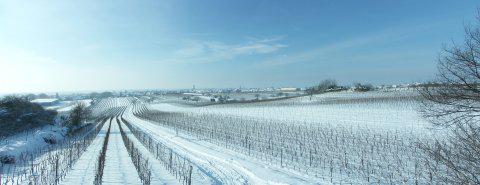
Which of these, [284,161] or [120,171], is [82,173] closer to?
[120,171]

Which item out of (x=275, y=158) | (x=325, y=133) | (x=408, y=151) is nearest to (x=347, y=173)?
(x=275, y=158)

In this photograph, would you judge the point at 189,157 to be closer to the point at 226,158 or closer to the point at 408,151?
the point at 226,158

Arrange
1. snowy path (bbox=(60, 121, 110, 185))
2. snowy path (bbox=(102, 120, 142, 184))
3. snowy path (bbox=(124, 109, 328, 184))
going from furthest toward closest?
1. snowy path (bbox=(60, 121, 110, 185))
2. snowy path (bbox=(102, 120, 142, 184))
3. snowy path (bbox=(124, 109, 328, 184))

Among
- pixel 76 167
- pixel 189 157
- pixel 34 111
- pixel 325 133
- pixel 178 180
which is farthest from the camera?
pixel 34 111

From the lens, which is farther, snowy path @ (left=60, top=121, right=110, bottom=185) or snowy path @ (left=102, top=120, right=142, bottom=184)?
snowy path @ (left=60, top=121, right=110, bottom=185)

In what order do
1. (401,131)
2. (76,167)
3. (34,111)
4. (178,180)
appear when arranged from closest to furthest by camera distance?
(178,180) → (76,167) → (401,131) → (34,111)

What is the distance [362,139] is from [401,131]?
4.47 metres

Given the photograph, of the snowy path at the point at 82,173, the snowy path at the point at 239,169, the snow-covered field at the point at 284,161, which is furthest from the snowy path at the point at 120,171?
the snowy path at the point at 239,169

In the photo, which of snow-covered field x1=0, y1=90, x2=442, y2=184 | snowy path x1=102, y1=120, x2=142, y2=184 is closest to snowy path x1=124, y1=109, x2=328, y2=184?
snow-covered field x1=0, y1=90, x2=442, y2=184

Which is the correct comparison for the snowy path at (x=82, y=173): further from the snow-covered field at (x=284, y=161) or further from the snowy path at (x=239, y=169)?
the snowy path at (x=239, y=169)

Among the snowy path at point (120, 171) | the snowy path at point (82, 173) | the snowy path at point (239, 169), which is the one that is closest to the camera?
the snowy path at point (239, 169)

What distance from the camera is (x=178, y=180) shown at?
610 inches

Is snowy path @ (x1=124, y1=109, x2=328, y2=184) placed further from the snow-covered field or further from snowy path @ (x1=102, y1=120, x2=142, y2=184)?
snowy path @ (x1=102, y1=120, x2=142, y2=184)

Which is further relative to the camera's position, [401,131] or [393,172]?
[401,131]
